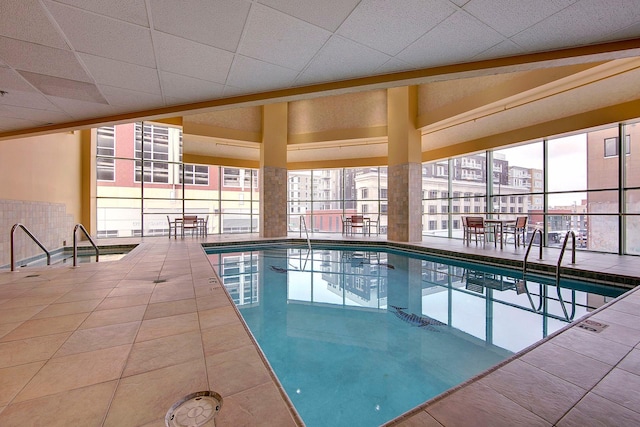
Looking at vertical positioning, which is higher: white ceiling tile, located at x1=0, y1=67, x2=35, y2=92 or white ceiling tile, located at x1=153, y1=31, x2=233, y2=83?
white ceiling tile, located at x1=153, y1=31, x2=233, y2=83

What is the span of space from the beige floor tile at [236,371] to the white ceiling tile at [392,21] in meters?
2.15

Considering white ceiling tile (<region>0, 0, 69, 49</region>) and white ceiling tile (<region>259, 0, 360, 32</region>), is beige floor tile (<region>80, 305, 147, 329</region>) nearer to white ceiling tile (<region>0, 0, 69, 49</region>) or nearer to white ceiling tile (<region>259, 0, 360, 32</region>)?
white ceiling tile (<region>0, 0, 69, 49</region>)

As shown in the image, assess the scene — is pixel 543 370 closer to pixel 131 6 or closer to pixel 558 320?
pixel 558 320

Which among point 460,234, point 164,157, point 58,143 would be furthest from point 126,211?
point 460,234

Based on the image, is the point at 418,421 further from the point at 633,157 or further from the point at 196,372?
the point at 633,157

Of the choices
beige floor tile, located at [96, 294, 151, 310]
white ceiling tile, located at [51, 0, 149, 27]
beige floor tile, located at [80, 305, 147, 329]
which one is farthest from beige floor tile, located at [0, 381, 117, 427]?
white ceiling tile, located at [51, 0, 149, 27]

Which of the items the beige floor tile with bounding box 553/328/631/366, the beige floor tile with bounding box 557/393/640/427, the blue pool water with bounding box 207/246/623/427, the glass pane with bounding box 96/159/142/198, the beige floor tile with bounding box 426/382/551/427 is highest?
the glass pane with bounding box 96/159/142/198

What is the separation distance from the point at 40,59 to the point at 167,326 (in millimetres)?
2260

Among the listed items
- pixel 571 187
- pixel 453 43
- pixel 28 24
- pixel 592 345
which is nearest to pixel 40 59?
pixel 28 24

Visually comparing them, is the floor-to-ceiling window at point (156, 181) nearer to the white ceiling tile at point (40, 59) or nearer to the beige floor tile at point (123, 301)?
the beige floor tile at point (123, 301)

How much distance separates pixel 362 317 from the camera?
2959 millimetres

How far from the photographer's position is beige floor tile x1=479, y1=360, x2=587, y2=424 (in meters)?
1.16

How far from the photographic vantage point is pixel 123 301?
96.3 inches

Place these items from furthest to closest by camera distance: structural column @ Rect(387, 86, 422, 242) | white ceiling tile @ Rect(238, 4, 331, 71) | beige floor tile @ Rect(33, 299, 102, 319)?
structural column @ Rect(387, 86, 422, 242) < beige floor tile @ Rect(33, 299, 102, 319) < white ceiling tile @ Rect(238, 4, 331, 71)
